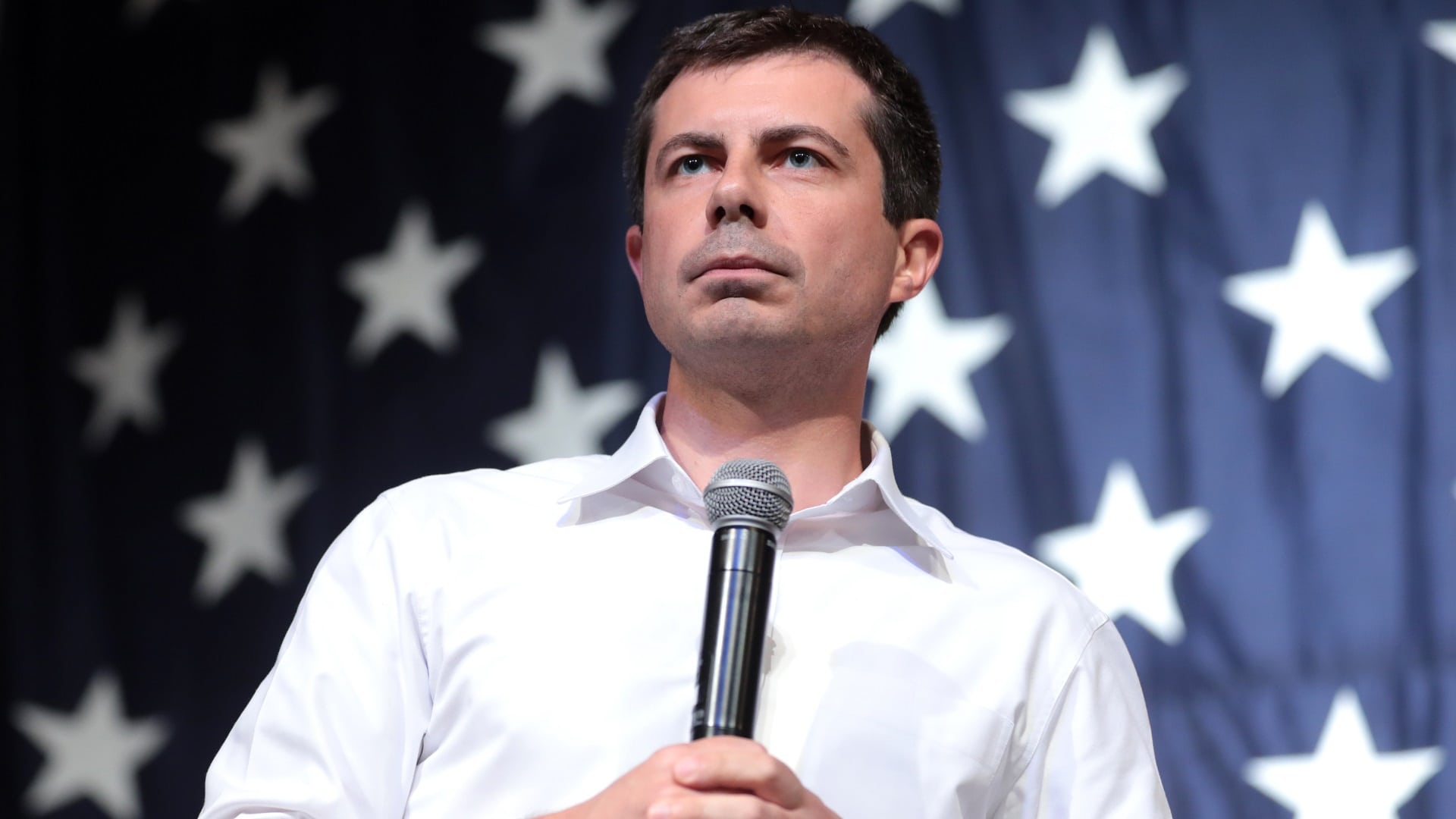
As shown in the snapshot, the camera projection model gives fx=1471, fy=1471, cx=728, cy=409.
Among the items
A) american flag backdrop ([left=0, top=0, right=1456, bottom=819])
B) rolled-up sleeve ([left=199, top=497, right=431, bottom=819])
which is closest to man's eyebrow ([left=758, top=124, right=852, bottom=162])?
rolled-up sleeve ([left=199, top=497, right=431, bottom=819])

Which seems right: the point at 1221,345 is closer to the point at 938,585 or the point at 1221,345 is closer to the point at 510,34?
the point at 938,585

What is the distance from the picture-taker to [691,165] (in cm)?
173

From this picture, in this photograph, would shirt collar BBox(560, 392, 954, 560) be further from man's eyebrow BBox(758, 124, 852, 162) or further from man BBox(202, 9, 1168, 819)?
man's eyebrow BBox(758, 124, 852, 162)

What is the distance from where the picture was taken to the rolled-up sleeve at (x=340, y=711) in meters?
1.39

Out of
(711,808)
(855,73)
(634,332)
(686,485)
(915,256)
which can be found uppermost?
(634,332)

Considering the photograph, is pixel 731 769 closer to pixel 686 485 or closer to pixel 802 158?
pixel 686 485

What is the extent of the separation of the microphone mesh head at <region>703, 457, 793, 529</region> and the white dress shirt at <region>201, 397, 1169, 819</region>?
0.35 meters

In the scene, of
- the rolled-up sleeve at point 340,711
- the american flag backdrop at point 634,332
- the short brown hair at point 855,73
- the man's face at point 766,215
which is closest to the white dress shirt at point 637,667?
the rolled-up sleeve at point 340,711

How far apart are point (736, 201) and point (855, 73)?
330 mm

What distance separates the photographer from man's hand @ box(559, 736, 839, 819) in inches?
41.1

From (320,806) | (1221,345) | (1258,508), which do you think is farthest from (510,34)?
(320,806)

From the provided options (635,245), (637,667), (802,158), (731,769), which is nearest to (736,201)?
(802,158)

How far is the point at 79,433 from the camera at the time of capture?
2.83 m

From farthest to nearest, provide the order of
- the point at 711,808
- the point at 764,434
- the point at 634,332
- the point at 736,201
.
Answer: the point at 634,332, the point at 764,434, the point at 736,201, the point at 711,808
